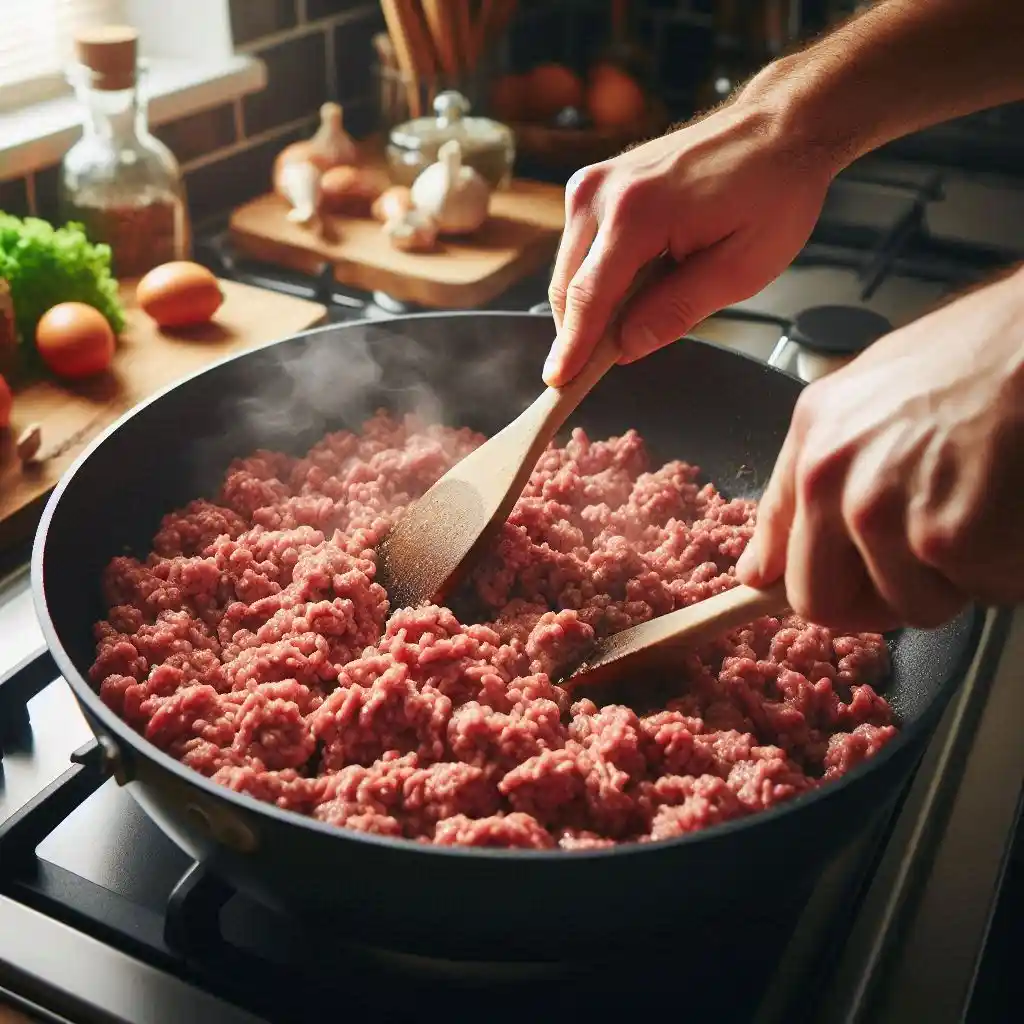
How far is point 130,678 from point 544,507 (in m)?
0.46

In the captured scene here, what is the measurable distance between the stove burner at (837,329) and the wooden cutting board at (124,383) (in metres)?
0.69

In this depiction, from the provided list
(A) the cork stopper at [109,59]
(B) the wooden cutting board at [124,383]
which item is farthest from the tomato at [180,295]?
(A) the cork stopper at [109,59]

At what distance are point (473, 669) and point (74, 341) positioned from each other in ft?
2.66

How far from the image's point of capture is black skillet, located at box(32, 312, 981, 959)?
0.69 m

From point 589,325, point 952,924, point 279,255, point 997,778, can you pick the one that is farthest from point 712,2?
point 952,924

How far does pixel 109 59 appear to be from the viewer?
1599 mm

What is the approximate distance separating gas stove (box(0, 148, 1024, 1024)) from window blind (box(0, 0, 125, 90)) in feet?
3.58

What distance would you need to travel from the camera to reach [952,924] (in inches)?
36.4

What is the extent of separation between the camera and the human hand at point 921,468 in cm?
65

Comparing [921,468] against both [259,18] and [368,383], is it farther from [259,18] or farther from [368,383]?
[259,18]

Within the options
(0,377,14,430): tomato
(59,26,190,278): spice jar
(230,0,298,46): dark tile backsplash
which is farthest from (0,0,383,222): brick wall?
(0,377,14,430): tomato

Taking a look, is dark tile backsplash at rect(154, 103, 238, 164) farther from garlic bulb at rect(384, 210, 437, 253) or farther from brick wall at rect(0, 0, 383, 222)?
garlic bulb at rect(384, 210, 437, 253)

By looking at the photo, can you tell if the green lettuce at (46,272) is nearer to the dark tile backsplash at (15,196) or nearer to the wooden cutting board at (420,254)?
the dark tile backsplash at (15,196)

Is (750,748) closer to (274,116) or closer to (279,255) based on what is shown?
(279,255)
